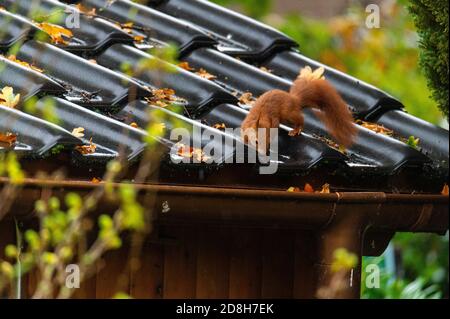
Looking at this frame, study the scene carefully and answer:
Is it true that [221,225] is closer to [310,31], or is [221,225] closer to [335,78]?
[335,78]

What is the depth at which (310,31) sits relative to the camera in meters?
13.3

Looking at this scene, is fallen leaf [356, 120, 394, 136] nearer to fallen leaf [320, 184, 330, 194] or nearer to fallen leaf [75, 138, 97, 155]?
fallen leaf [320, 184, 330, 194]

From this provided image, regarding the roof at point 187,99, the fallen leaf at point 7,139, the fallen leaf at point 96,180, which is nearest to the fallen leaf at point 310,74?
the roof at point 187,99

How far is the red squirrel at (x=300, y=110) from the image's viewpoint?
157 inches

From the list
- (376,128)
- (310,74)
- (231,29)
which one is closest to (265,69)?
(231,29)

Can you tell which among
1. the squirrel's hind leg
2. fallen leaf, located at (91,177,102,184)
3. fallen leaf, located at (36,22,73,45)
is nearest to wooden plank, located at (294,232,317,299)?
the squirrel's hind leg

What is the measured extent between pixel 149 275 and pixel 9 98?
0.88 m

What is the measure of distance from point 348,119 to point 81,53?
1.25 meters

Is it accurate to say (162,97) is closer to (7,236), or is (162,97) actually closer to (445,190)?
(7,236)

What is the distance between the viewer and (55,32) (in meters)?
4.56

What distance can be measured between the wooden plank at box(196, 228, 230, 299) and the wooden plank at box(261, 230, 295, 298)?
190 millimetres

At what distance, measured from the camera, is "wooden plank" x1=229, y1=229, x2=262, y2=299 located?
4035mm

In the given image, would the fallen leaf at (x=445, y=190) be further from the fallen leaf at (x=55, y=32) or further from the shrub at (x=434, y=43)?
the fallen leaf at (x=55, y=32)
